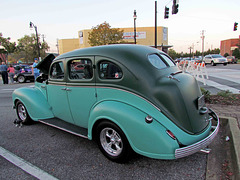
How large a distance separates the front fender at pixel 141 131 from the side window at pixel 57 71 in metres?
1.62

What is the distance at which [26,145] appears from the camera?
3.51m

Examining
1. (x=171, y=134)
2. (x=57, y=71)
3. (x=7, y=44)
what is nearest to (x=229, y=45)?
(x=7, y=44)

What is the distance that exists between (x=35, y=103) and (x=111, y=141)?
2.28 metres

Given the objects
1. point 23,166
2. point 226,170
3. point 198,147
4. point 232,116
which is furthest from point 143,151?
point 232,116

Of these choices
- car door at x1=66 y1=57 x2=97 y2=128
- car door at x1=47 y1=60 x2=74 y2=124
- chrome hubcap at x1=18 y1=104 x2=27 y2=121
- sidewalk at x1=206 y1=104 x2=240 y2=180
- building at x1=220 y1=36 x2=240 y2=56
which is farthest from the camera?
building at x1=220 y1=36 x2=240 y2=56

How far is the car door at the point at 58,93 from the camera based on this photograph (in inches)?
140

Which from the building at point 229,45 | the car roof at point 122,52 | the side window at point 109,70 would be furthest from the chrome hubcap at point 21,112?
the building at point 229,45

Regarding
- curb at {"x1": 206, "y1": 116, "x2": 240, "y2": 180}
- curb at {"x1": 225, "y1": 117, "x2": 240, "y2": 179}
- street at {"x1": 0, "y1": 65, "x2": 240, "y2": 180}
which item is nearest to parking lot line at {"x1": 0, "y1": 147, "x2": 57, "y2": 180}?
street at {"x1": 0, "y1": 65, "x2": 240, "y2": 180}

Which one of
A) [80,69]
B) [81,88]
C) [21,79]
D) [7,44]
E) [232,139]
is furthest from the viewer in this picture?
[7,44]

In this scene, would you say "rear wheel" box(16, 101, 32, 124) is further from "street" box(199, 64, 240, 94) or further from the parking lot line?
"street" box(199, 64, 240, 94)

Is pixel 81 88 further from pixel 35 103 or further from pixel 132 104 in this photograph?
pixel 35 103

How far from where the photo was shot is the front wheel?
2.60 meters

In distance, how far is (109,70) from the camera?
2941 mm

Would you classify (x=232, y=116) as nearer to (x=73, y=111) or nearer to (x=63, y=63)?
(x=73, y=111)
